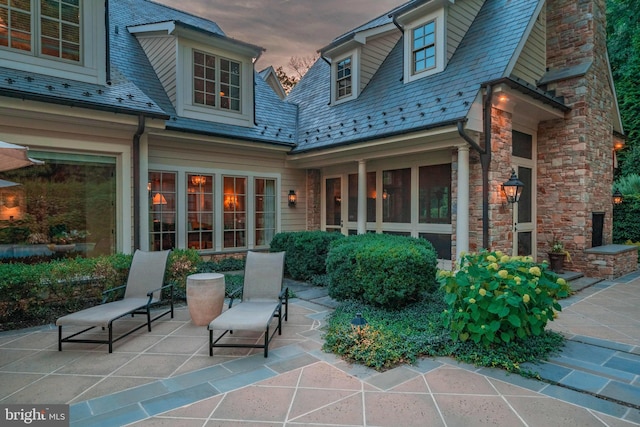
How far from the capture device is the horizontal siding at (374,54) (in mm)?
9820

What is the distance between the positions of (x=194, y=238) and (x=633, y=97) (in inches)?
711

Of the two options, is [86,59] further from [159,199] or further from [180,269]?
[180,269]

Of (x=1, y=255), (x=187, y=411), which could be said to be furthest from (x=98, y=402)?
(x=1, y=255)

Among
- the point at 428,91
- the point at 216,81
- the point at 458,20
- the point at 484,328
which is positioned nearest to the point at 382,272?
the point at 484,328

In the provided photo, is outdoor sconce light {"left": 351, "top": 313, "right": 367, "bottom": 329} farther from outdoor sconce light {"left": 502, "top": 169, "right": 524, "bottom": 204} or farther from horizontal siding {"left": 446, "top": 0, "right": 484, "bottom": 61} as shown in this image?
horizontal siding {"left": 446, "top": 0, "right": 484, "bottom": 61}

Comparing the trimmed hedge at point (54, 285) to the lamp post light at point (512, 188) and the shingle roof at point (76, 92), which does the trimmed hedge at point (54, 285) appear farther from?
the lamp post light at point (512, 188)

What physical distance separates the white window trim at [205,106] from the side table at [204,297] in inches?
198

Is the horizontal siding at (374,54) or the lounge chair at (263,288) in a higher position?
the horizontal siding at (374,54)

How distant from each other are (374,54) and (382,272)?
288 inches

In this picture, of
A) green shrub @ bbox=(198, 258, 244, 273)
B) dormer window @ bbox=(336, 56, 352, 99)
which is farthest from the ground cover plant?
dormer window @ bbox=(336, 56, 352, 99)

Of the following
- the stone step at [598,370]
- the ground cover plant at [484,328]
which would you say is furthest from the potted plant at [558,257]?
the ground cover plant at [484,328]

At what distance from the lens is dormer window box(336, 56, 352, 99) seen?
10.1m

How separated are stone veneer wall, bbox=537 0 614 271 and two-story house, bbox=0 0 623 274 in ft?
0.12

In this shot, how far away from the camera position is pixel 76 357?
12.2 ft
